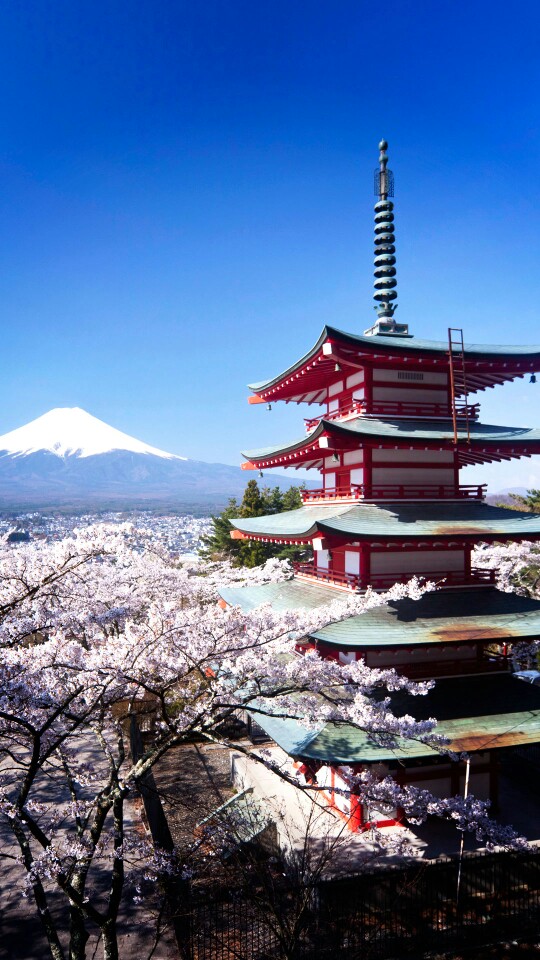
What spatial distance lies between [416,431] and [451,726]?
6.55m

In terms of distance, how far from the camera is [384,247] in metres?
16.4

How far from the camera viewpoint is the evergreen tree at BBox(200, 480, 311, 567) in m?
39.4

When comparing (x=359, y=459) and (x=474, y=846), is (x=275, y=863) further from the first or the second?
(x=359, y=459)

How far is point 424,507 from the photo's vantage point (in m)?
13.8

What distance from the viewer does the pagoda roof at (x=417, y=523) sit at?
12.0m

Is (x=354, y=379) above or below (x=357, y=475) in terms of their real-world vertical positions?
above

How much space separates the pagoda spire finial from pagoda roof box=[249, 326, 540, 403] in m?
1.46

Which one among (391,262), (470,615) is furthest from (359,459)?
(391,262)

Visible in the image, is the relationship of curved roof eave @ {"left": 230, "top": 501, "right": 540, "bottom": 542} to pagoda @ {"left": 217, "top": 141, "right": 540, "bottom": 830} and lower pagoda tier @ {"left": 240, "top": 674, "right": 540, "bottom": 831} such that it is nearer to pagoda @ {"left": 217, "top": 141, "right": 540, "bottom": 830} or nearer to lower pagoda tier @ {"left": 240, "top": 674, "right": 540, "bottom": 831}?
pagoda @ {"left": 217, "top": 141, "right": 540, "bottom": 830}

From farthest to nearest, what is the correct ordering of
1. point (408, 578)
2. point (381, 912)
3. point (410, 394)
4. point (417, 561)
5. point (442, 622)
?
point (410, 394) < point (417, 561) < point (408, 578) < point (442, 622) < point (381, 912)

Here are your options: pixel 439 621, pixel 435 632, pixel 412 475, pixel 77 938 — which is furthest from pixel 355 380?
pixel 77 938

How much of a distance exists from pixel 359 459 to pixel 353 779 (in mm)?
7268

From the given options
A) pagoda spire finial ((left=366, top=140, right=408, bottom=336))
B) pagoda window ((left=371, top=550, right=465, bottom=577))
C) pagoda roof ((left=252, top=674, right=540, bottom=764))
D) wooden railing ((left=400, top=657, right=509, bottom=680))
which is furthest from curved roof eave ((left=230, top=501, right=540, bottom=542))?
pagoda spire finial ((left=366, top=140, right=408, bottom=336))

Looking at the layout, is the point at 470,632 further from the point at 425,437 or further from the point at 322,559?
the point at 322,559
